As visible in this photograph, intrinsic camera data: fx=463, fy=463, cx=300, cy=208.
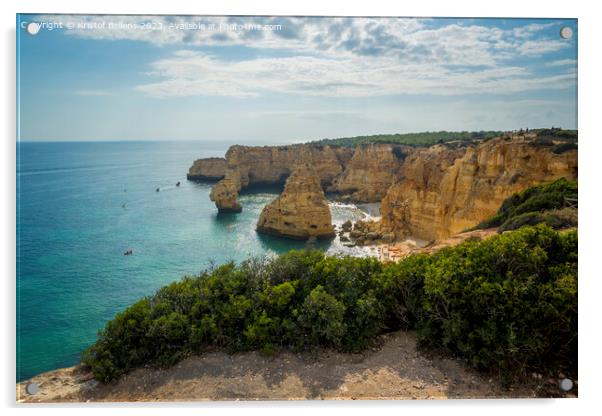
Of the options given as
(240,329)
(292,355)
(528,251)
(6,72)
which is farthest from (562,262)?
(6,72)

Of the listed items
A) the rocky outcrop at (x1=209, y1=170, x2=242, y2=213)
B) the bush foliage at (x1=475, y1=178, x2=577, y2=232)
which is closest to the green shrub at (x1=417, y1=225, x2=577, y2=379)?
the bush foliage at (x1=475, y1=178, x2=577, y2=232)

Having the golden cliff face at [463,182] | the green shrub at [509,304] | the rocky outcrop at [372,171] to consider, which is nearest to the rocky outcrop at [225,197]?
the golden cliff face at [463,182]

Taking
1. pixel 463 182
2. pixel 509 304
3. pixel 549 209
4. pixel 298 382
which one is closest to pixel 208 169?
pixel 463 182

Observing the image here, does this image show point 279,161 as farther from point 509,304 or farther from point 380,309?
point 509,304

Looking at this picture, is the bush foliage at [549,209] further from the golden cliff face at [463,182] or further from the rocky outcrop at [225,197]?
the rocky outcrop at [225,197]

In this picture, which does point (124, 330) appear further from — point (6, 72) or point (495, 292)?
point (495, 292)
